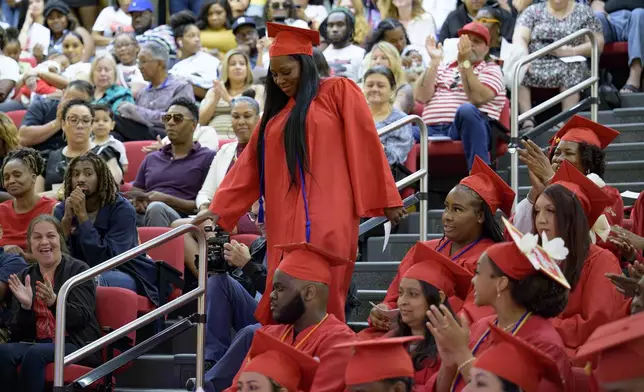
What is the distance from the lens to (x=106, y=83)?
11.1 m

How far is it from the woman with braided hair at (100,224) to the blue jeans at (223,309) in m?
0.75

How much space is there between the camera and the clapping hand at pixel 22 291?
7297 millimetres

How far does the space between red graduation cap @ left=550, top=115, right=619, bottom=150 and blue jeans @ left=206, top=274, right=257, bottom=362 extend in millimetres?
1840

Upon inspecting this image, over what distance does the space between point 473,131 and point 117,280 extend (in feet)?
8.46

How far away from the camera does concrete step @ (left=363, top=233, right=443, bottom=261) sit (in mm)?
8312

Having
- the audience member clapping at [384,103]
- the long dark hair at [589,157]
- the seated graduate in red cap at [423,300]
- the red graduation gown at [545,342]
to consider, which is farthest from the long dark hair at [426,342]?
the audience member clapping at [384,103]

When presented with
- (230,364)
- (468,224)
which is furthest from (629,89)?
(230,364)

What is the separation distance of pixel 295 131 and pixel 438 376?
173 centimetres

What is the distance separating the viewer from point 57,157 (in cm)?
966

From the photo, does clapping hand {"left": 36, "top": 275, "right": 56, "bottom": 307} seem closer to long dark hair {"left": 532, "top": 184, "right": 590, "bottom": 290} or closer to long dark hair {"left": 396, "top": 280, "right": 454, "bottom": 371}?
long dark hair {"left": 396, "top": 280, "right": 454, "bottom": 371}

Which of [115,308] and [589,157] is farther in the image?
[115,308]

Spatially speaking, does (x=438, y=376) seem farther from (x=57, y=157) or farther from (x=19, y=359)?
(x=57, y=157)

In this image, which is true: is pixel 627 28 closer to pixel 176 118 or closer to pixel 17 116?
pixel 176 118

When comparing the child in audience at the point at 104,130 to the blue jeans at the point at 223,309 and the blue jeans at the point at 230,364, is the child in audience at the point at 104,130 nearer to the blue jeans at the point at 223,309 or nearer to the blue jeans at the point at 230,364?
the blue jeans at the point at 223,309
